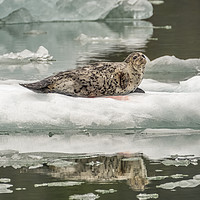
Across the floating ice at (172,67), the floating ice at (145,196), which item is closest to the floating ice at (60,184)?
the floating ice at (145,196)

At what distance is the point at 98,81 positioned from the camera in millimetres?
8359

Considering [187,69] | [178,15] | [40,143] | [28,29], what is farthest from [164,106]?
[178,15]

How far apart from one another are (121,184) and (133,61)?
288 centimetres

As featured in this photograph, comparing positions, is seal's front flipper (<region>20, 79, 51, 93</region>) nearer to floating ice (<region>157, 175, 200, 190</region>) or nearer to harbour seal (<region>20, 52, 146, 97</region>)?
harbour seal (<region>20, 52, 146, 97</region>)

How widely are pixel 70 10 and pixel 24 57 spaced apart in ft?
25.6

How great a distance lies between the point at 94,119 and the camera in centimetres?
757

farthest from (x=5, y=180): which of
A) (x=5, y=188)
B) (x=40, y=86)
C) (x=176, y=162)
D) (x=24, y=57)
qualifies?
(x=24, y=57)

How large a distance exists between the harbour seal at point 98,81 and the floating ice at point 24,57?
4.91m

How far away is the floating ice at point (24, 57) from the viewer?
13328 mm

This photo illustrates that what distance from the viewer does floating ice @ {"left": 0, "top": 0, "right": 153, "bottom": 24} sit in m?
20.1

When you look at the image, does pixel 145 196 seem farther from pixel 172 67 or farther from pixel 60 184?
pixel 172 67

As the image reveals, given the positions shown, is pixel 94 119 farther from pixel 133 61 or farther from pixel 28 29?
pixel 28 29

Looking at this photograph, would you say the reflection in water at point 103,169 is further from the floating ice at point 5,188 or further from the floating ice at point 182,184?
the floating ice at point 5,188

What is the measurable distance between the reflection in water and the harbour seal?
1628 mm
